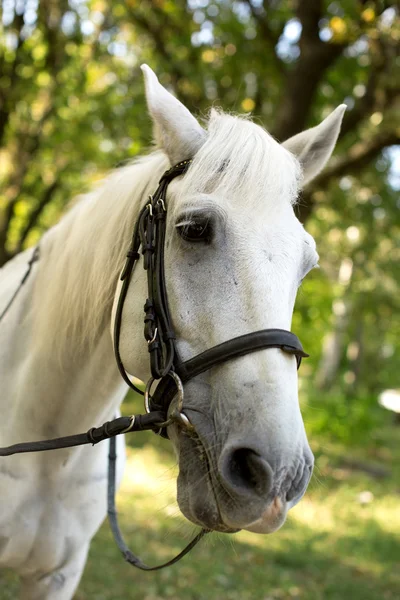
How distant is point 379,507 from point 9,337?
7.44 metres

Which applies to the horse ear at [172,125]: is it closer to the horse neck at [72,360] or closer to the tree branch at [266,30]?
the horse neck at [72,360]

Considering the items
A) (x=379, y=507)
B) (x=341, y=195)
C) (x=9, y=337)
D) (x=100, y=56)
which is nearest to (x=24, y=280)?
(x=9, y=337)

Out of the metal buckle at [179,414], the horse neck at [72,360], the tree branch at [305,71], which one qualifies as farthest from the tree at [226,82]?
the metal buckle at [179,414]

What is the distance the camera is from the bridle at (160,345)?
155 centimetres

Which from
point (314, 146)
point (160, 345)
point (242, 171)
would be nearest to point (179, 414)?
point (160, 345)

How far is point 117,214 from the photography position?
2154 millimetres

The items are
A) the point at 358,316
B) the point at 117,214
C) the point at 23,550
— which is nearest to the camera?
the point at 117,214

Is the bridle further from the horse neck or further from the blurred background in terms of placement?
the blurred background

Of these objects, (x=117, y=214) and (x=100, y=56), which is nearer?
(x=117, y=214)

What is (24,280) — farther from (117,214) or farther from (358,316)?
(358,316)

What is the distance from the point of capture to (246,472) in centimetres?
151

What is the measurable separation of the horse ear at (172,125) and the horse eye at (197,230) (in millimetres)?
348

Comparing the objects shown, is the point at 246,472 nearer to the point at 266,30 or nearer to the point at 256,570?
the point at 256,570

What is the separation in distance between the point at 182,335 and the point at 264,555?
5003 mm
